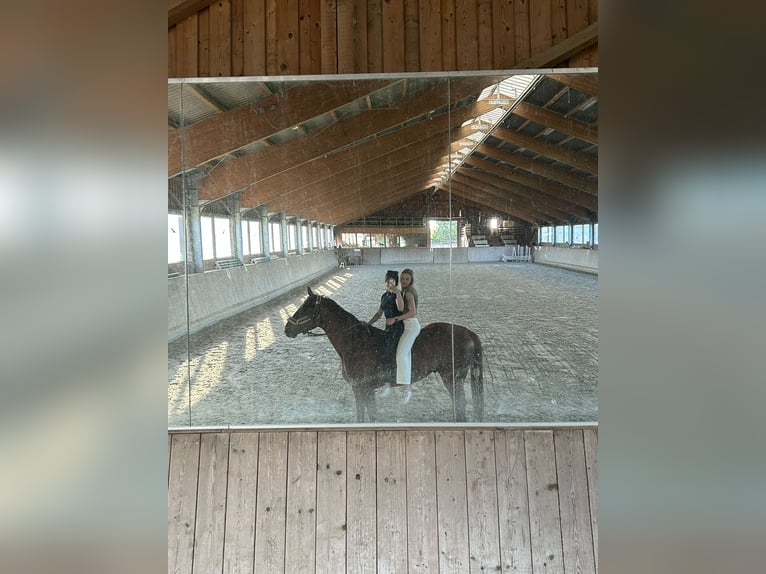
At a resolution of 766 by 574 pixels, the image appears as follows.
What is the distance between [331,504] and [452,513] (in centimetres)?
44

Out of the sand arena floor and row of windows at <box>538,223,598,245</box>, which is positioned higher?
row of windows at <box>538,223,598,245</box>

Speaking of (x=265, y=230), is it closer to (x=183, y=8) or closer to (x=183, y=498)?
(x=183, y=8)

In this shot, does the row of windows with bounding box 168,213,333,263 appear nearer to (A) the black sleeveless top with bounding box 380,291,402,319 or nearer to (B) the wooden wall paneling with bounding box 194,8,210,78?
(A) the black sleeveless top with bounding box 380,291,402,319

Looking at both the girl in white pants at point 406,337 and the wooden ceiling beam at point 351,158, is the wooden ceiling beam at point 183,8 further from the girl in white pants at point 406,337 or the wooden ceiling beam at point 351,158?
the girl in white pants at point 406,337

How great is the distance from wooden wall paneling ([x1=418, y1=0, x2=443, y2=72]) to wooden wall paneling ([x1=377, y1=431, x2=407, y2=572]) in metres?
1.32

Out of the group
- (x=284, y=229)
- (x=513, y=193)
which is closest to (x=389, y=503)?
(x=284, y=229)

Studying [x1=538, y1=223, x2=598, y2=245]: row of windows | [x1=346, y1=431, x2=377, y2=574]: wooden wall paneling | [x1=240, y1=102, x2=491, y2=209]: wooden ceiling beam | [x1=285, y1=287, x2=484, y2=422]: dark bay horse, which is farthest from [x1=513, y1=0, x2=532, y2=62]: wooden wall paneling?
[x1=346, y1=431, x2=377, y2=574]: wooden wall paneling

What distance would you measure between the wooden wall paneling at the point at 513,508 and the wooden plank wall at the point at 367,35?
1390 millimetres

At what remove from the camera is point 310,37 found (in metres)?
2.01

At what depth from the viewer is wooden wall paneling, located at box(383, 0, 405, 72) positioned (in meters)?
1.97

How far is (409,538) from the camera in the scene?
205 cm

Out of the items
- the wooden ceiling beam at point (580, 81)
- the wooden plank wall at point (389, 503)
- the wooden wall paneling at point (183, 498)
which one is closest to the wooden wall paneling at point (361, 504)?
the wooden plank wall at point (389, 503)
